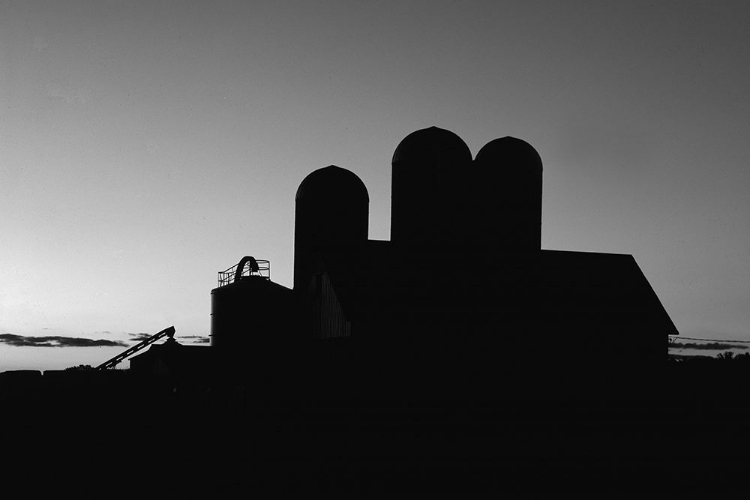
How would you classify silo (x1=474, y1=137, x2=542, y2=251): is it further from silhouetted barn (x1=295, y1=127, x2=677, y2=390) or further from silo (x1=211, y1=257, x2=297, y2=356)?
silo (x1=211, y1=257, x2=297, y2=356)

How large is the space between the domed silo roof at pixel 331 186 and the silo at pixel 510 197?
5070 mm

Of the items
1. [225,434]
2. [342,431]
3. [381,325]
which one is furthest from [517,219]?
[225,434]

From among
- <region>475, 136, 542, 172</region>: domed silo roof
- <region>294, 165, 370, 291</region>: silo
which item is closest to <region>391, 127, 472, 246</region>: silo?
<region>475, 136, 542, 172</region>: domed silo roof

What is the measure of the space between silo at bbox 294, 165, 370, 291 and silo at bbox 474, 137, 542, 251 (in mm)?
5071

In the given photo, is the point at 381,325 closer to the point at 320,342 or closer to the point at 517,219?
the point at 320,342

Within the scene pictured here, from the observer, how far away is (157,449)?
74.6 feet

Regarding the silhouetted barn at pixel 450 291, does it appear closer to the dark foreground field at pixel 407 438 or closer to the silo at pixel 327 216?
the silo at pixel 327 216

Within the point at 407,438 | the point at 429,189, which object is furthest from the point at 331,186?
the point at 407,438

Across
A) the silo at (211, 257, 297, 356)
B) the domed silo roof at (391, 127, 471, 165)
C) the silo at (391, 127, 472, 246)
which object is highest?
the domed silo roof at (391, 127, 471, 165)

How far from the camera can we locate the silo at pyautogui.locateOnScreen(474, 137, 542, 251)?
108 ft

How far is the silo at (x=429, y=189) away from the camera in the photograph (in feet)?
104

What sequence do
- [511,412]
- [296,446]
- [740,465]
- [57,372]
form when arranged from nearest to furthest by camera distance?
[740,465] → [296,446] → [511,412] → [57,372]

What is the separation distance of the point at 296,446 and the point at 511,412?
775 centimetres

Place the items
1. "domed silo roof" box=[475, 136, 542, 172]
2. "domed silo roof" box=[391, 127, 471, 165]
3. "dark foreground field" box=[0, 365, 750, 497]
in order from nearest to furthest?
1. "dark foreground field" box=[0, 365, 750, 497]
2. "domed silo roof" box=[391, 127, 471, 165]
3. "domed silo roof" box=[475, 136, 542, 172]
